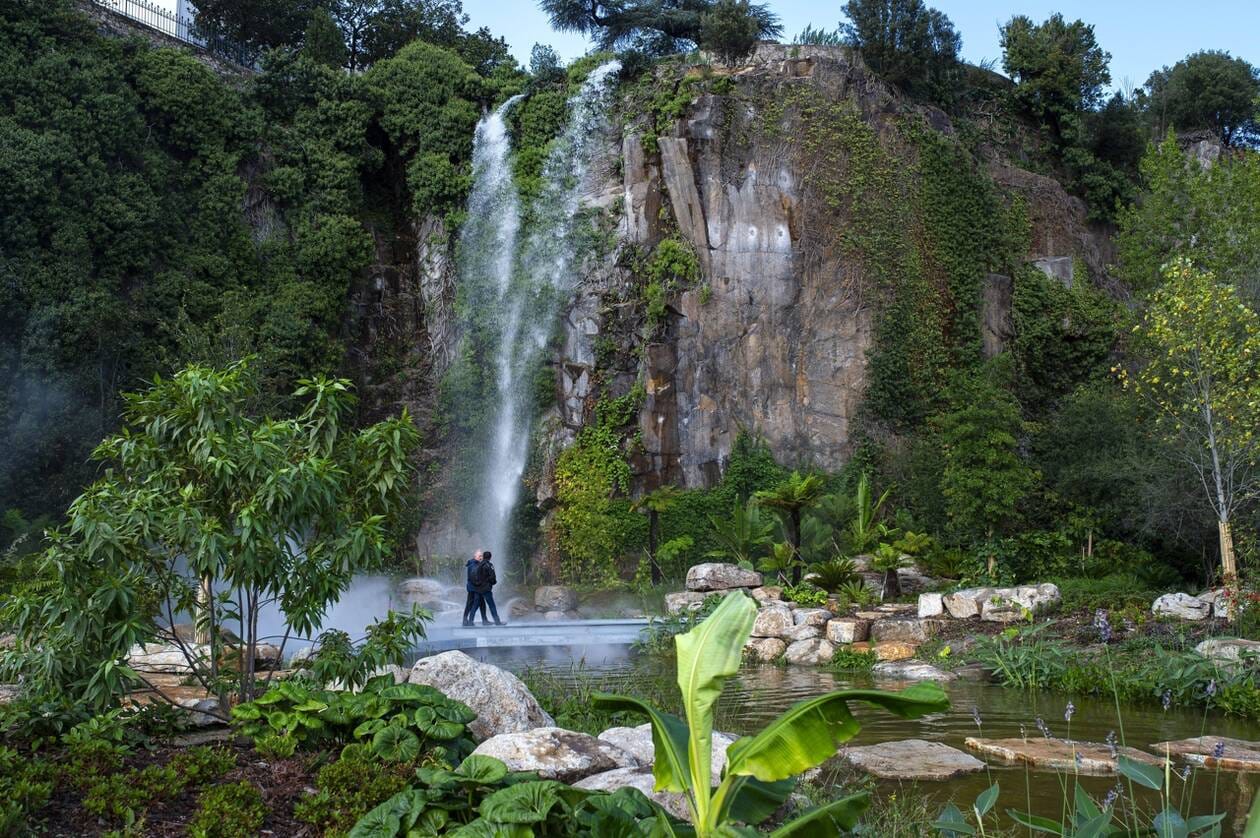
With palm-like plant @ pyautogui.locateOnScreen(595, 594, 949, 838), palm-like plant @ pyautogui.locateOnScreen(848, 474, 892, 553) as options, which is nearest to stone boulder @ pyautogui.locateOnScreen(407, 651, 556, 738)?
palm-like plant @ pyautogui.locateOnScreen(595, 594, 949, 838)

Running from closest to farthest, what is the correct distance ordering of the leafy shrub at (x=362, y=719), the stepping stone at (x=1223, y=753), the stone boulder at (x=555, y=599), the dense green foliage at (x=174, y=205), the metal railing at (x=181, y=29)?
the leafy shrub at (x=362, y=719), the stepping stone at (x=1223, y=753), the dense green foliage at (x=174, y=205), the stone boulder at (x=555, y=599), the metal railing at (x=181, y=29)

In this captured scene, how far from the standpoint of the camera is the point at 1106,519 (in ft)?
60.0

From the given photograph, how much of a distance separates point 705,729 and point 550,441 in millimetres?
21545

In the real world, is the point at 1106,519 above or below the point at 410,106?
below

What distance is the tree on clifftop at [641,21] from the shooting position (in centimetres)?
2733

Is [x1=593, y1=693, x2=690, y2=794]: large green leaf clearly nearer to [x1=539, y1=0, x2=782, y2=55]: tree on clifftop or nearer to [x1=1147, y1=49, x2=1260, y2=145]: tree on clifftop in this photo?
[x1=539, y1=0, x2=782, y2=55]: tree on clifftop

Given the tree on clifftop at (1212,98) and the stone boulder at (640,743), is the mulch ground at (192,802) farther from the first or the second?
the tree on clifftop at (1212,98)

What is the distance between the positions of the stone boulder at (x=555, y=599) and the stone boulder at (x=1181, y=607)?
11.1 m

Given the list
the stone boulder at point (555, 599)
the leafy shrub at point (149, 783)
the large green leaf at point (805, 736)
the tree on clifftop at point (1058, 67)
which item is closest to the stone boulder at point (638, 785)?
the large green leaf at point (805, 736)

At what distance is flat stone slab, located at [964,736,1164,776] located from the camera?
6.90m

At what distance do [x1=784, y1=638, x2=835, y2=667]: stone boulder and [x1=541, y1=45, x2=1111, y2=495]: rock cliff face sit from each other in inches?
401

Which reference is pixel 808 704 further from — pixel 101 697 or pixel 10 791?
pixel 101 697

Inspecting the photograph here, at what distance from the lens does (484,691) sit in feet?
20.3

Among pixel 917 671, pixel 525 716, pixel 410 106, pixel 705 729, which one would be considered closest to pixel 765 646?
pixel 917 671
